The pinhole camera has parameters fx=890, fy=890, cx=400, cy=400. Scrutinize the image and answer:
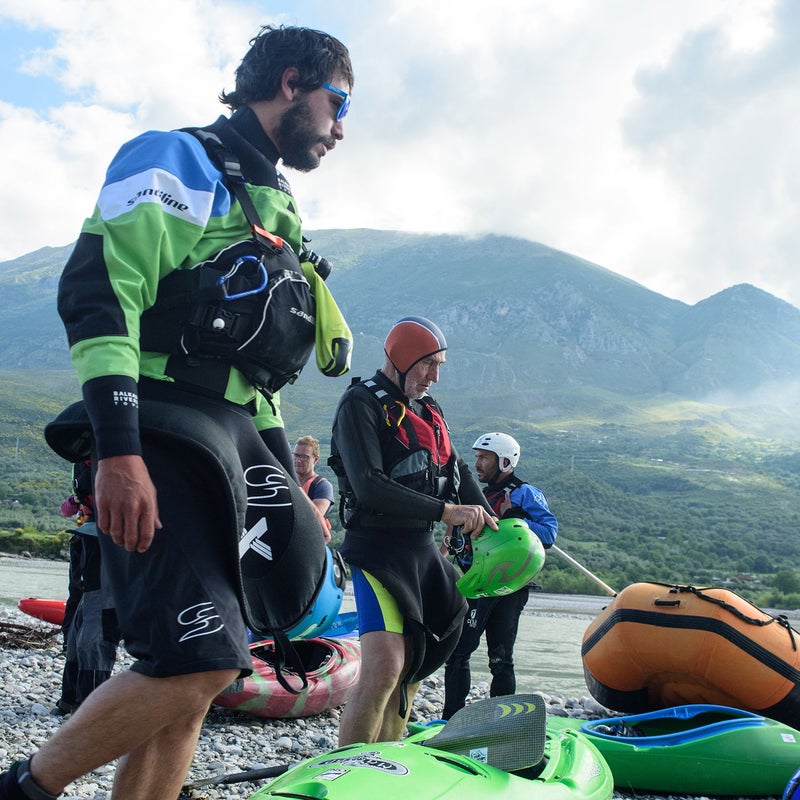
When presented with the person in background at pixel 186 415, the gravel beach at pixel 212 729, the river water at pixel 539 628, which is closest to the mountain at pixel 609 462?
the river water at pixel 539 628

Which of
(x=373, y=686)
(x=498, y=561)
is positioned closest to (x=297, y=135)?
(x=373, y=686)

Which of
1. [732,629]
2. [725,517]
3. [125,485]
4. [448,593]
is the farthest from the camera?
[725,517]

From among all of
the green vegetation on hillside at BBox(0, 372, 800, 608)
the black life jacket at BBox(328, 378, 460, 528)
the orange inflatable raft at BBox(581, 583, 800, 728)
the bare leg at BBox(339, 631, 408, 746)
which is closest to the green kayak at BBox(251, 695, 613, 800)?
the bare leg at BBox(339, 631, 408, 746)

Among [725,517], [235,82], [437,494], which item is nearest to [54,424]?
[235,82]

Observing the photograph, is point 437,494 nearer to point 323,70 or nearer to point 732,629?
point 323,70

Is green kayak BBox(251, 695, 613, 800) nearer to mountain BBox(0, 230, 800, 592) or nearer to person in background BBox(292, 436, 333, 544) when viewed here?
→ person in background BBox(292, 436, 333, 544)

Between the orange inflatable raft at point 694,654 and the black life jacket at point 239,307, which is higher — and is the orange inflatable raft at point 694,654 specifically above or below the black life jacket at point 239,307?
below

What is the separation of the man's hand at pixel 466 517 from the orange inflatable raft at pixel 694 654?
2.70 meters

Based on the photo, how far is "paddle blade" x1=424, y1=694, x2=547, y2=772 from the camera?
3.29 m

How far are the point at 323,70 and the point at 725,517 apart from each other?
92.1 meters

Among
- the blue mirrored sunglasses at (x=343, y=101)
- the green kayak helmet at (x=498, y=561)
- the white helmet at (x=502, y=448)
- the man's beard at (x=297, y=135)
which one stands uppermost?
the blue mirrored sunglasses at (x=343, y=101)

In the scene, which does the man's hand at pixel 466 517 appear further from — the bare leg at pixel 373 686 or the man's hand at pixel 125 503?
the man's hand at pixel 125 503

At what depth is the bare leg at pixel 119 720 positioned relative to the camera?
2.21m

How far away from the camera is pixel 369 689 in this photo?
391 cm
